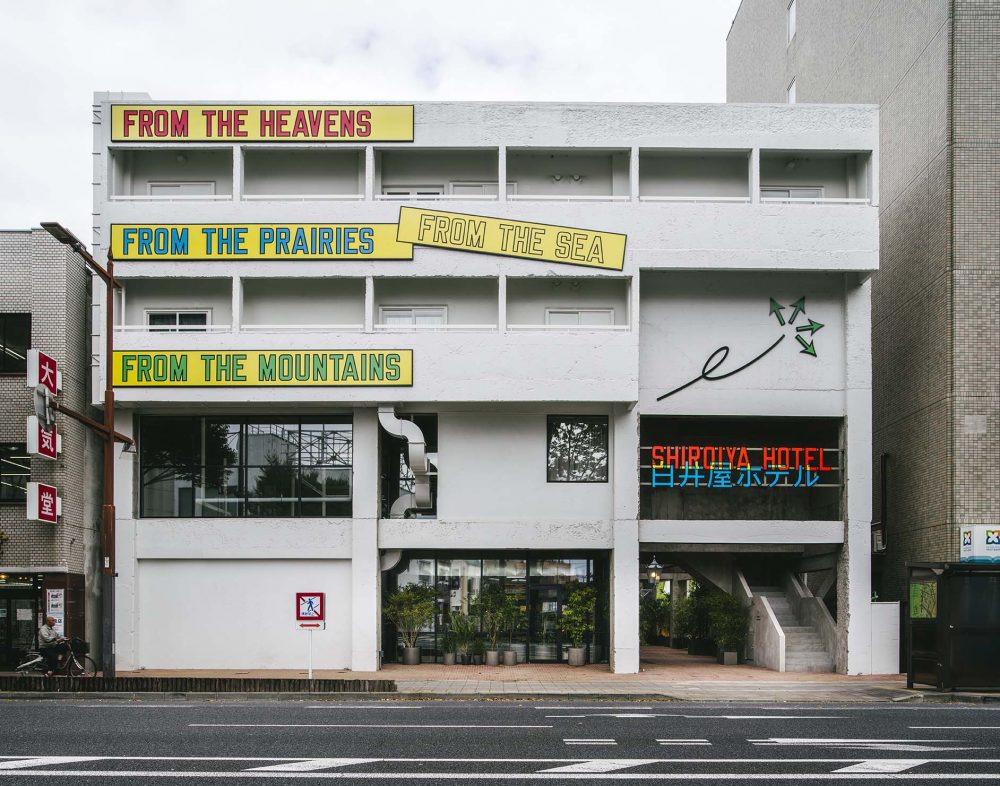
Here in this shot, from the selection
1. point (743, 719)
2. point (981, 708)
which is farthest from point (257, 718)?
point (981, 708)

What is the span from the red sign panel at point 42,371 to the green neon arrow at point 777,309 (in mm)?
16938

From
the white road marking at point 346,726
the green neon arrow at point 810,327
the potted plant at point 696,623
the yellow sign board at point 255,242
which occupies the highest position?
the yellow sign board at point 255,242

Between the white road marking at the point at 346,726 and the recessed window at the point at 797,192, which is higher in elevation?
the recessed window at the point at 797,192

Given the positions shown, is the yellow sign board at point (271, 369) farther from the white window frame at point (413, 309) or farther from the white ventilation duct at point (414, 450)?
the white window frame at point (413, 309)

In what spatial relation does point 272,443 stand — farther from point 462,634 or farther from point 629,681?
point 629,681

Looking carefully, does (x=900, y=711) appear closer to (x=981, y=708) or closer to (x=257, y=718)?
(x=981, y=708)

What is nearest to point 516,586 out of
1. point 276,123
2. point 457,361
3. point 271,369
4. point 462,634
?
point 462,634

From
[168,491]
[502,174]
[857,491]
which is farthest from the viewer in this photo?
[168,491]

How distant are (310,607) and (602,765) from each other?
41.3ft

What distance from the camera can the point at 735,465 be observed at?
2728 cm

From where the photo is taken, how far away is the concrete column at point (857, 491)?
26500 millimetres

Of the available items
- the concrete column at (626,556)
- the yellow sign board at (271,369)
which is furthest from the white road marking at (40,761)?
the concrete column at (626,556)

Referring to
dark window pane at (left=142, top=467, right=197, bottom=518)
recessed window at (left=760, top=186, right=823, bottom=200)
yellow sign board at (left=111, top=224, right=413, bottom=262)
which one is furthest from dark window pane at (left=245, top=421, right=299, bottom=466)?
recessed window at (left=760, top=186, right=823, bottom=200)

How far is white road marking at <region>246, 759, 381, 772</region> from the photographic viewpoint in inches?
441
